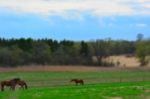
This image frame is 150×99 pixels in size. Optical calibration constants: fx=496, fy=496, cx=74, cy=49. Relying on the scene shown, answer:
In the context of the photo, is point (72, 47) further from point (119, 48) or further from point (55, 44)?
point (119, 48)

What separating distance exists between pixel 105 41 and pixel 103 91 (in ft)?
365

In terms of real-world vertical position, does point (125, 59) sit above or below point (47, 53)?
below

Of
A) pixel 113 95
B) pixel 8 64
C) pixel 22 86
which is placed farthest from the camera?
pixel 8 64

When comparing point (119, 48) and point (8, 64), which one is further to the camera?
point (119, 48)

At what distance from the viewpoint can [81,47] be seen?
116 m

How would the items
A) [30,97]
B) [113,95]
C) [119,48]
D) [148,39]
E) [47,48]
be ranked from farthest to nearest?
[119,48]
[148,39]
[47,48]
[113,95]
[30,97]

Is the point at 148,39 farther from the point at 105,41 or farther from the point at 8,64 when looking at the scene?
the point at 8,64

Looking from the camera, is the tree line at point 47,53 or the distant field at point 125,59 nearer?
the tree line at point 47,53

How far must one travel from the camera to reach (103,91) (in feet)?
106

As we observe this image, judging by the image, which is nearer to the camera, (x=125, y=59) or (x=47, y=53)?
(x=47, y=53)

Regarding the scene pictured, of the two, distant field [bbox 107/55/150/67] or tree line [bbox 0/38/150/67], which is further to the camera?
distant field [bbox 107/55/150/67]

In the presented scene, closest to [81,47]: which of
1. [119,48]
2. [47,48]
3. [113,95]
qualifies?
[47,48]

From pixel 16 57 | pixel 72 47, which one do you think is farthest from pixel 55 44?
pixel 16 57

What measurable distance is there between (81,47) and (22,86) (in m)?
78.4
